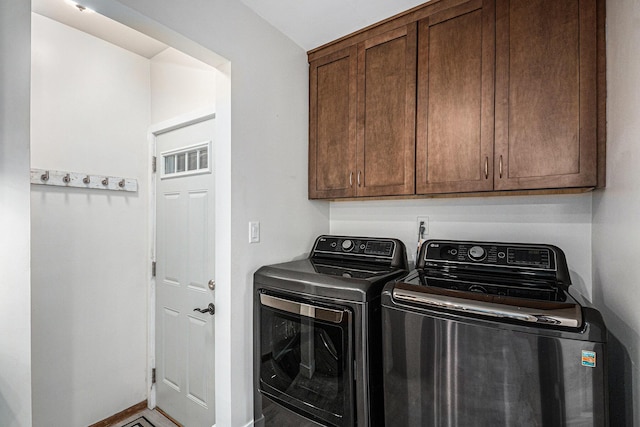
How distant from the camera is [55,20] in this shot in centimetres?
193

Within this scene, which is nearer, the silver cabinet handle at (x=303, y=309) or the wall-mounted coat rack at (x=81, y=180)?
the silver cabinet handle at (x=303, y=309)

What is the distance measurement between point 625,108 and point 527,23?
617 millimetres

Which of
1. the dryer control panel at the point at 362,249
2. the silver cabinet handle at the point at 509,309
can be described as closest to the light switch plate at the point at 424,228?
the dryer control panel at the point at 362,249

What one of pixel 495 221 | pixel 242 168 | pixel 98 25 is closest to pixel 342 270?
pixel 242 168

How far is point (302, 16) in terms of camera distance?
1.67 metres

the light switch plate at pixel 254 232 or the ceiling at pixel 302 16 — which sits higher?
the ceiling at pixel 302 16

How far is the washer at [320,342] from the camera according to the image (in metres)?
1.28

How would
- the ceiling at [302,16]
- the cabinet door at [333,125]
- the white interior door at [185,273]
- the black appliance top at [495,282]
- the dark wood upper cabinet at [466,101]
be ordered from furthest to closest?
1. the white interior door at [185,273]
2. the cabinet door at [333,125]
3. the ceiling at [302,16]
4. the dark wood upper cabinet at [466,101]
5. the black appliance top at [495,282]

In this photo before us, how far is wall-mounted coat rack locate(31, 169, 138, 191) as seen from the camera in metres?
1.83

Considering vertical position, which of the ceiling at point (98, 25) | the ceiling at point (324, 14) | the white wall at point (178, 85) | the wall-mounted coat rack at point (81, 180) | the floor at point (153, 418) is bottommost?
the floor at point (153, 418)

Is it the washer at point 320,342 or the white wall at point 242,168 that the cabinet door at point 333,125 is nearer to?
the white wall at point 242,168

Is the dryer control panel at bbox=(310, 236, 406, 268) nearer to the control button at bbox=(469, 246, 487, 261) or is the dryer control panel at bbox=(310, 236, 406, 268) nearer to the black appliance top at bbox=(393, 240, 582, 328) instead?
the black appliance top at bbox=(393, 240, 582, 328)

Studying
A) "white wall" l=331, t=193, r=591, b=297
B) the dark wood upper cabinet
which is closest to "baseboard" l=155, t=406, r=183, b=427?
"white wall" l=331, t=193, r=591, b=297

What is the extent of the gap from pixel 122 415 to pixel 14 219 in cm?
205
